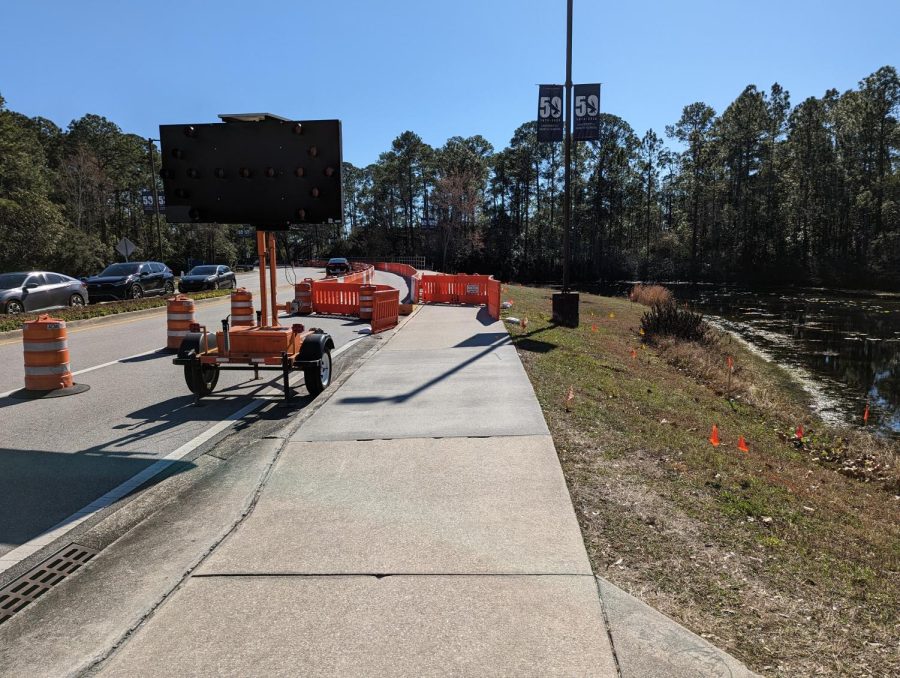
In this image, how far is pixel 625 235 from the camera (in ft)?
315

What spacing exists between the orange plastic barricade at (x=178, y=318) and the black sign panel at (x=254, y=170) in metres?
4.67

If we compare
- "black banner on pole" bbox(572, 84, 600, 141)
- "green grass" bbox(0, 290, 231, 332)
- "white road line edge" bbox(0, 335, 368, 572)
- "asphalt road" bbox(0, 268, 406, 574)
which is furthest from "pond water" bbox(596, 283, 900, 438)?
"green grass" bbox(0, 290, 231, 332)

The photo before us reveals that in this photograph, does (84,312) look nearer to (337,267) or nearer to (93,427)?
(93,427)

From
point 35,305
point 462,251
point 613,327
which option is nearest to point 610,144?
point 462,251

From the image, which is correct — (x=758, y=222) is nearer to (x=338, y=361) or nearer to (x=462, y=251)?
(x=462, y=251)

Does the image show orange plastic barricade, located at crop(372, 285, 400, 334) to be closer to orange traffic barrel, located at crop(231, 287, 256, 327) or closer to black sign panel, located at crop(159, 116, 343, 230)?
orange traffic barrel, located at crop(231, 287, 256, 327)

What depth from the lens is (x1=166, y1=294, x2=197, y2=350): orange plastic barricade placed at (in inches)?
478

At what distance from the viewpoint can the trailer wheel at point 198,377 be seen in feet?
27.0

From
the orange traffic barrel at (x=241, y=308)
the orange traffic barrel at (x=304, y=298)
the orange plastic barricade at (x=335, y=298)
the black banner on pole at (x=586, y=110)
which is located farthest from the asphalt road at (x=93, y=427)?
the black banner on pole at (x=586, y=110)

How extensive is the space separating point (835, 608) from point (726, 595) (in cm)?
60

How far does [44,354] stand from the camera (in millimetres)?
8789

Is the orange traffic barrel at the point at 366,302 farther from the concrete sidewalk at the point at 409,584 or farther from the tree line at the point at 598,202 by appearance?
the tree line at the point at 598,202

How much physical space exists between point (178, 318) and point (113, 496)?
25.6 feet

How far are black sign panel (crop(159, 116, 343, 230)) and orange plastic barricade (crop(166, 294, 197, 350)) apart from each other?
184 inches
